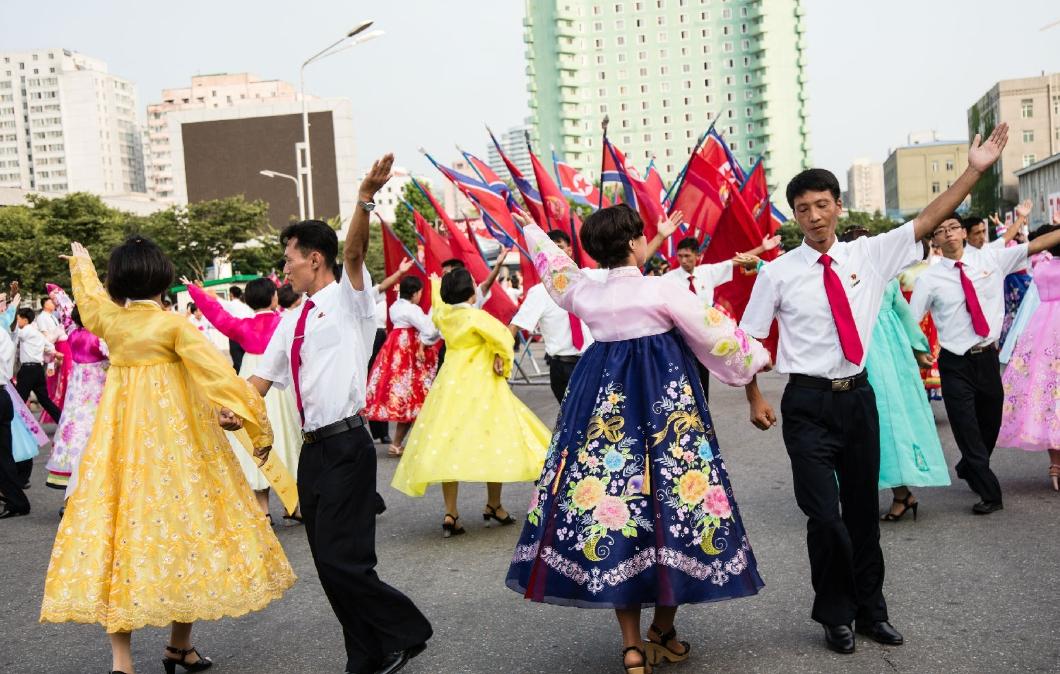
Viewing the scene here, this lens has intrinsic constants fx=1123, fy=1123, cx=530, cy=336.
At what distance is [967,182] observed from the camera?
4.61 m

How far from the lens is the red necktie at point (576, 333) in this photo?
918 cm

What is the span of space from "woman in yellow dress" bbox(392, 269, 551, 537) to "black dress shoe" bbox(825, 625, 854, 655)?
2875mm

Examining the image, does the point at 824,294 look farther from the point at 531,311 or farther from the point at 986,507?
the point at 531,311

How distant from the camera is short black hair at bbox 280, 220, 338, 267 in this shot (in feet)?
16.2

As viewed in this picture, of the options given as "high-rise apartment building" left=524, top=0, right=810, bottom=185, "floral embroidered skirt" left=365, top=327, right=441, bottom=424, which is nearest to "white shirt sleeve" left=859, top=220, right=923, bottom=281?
"floral embroidered skirt" left=365, top=327, right=441, bottom=424

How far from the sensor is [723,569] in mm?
4406

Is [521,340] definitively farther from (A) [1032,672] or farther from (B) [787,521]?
(A) [1032,672]

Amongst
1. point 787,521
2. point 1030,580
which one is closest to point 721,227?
point 787,521

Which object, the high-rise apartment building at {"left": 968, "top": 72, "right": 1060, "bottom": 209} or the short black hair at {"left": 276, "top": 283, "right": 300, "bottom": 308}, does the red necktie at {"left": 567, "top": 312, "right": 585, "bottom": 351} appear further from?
the high-rise apartment building at {"left": 968, "top": 72, "right": 1060, "bottom": 209}

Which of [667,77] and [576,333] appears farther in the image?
[667,77]

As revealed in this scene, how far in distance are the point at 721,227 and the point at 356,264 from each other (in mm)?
6338

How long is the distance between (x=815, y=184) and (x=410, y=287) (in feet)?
25.2

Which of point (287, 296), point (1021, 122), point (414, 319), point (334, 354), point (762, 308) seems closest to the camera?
point (334, 354)

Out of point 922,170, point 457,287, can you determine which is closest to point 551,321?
point 457,287
